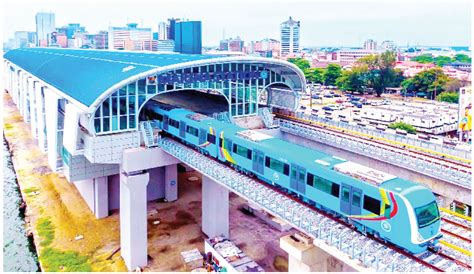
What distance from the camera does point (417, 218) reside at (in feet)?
50.3

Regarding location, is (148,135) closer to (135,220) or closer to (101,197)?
(135,220)

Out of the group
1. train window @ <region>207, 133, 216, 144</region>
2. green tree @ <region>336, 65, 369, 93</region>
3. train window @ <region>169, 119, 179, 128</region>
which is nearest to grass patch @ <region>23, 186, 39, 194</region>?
train window @ <region>169, 119, 179, 128</region>

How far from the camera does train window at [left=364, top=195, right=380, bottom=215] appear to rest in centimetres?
1642

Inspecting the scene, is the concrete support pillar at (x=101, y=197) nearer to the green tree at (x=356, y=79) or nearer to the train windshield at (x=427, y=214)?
the train windshield at (x=427, y=214)

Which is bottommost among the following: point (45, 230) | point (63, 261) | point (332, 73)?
point (63, 261)

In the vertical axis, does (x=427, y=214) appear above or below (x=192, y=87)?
below

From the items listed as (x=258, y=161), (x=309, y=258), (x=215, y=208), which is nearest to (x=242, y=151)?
(x=258, y=161)

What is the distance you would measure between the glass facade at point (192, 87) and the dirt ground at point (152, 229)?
8.52 metres

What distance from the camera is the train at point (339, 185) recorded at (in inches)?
614

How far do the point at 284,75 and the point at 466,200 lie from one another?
750 inches

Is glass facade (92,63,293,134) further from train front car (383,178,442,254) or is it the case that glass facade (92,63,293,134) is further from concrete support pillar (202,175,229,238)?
train front car (383,178,442,254)

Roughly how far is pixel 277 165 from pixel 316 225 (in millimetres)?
4854

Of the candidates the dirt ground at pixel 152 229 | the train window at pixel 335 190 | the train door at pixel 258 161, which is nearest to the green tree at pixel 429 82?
the dirt ground at pixel 152 229

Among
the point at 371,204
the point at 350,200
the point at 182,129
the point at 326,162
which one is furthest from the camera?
the point at 182,129
